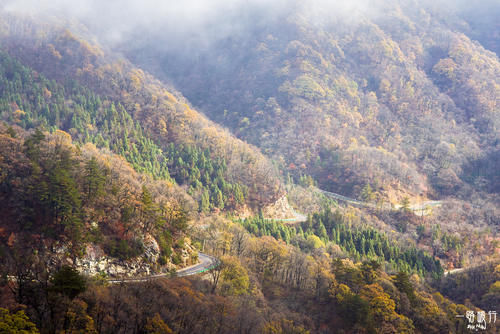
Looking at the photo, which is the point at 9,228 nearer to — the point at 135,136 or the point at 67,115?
the point at 135,136

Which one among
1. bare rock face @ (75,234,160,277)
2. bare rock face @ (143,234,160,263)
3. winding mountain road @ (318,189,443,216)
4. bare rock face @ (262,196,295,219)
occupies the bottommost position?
bare rock face @ (75,234,160,277)

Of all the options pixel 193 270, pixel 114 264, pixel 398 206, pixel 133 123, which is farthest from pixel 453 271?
pixel 133 123

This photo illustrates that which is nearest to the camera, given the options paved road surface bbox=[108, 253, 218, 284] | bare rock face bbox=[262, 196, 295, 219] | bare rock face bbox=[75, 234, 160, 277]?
paved road surface bbox=[108, 253, 218, 284]

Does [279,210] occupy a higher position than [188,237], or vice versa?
[279,210]

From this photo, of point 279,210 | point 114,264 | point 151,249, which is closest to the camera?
point 114,264

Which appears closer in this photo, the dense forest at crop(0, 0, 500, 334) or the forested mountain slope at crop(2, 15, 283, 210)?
the dense forest at crop(0, 0, 500, 334)

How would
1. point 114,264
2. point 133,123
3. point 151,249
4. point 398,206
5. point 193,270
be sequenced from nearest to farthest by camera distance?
point 114,264, point 151,249, point 193,270, point 133,123, point 398,206

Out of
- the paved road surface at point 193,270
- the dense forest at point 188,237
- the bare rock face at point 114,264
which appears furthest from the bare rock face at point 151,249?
the paved road surface at point 193,270

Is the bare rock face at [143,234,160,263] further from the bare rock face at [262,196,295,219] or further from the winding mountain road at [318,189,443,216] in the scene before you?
the winding mountain road at [318,189,443,216]

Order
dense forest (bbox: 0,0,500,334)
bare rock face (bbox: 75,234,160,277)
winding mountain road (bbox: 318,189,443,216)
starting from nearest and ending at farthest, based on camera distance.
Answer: dense forest (bbox: 0,0,500,334) < bare rock face (bbox: 75,234,160,277) < winding mountain road (bbox: 318,189,443,216)

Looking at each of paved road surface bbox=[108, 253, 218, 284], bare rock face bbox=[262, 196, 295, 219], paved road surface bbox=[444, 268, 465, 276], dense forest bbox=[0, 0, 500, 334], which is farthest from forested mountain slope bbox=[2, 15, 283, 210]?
paved road surface bbox=[444, 268, 465, 276]

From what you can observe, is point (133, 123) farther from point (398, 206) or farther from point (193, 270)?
point (398, 206)
